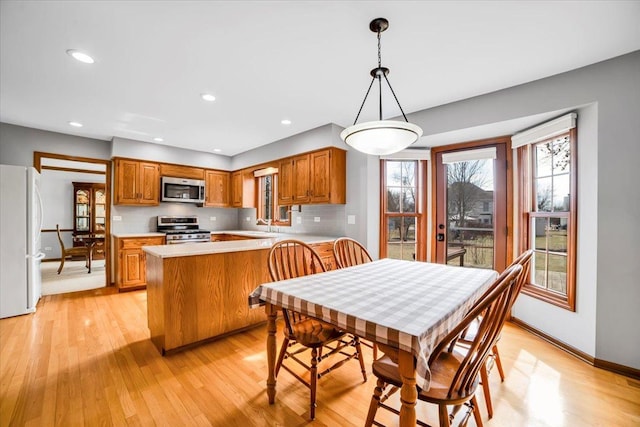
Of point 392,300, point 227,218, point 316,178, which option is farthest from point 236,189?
point 392,300

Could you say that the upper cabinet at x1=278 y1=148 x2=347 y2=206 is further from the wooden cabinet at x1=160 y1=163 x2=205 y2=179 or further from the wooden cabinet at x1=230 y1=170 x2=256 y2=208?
the wooden cabinet at x1=160 y1=163 x2=205 y2=179

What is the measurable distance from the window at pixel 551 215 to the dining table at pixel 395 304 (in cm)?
119

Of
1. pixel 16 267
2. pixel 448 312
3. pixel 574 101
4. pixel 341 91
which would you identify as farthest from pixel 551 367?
pixel 16 267

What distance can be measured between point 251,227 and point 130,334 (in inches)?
122

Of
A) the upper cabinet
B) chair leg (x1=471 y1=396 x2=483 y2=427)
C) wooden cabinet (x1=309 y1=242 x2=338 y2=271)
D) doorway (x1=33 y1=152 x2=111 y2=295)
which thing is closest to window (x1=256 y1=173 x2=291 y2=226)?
the upper cabinet

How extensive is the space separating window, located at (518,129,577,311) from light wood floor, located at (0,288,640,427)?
1.88 feet

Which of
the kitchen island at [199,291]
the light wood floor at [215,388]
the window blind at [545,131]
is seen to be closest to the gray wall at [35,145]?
the light wood floor at [215,388]

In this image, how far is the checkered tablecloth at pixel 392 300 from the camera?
1040 millimetres

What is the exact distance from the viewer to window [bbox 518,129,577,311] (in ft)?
7.94

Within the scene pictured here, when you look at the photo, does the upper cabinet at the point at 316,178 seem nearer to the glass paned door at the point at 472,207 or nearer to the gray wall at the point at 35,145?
the glass paned door at the point at 472,207

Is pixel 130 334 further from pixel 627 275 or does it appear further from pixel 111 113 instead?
pixel 627 275

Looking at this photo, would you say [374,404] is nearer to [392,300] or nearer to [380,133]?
[392,300]

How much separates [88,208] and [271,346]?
339 inches

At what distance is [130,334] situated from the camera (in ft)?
8.84
